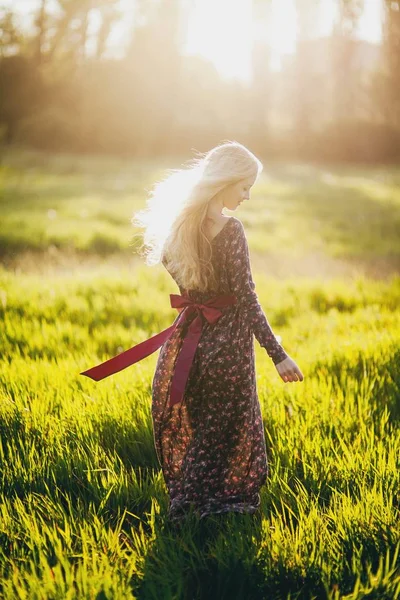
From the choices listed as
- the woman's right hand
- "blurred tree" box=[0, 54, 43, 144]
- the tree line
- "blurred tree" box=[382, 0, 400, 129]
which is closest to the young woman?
the woman's right hand

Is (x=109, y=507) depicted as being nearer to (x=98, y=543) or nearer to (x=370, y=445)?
(x=98, y=543)

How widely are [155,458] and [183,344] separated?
793 mm

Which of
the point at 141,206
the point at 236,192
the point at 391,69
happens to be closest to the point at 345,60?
the point at 391,69

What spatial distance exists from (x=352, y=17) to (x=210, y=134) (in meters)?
11.3

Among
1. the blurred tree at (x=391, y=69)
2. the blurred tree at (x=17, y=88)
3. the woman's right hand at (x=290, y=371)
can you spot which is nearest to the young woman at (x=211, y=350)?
the woman's right hand at (x=290, y=371)

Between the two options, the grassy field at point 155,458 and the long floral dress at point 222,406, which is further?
the long floral dress at point 222,406

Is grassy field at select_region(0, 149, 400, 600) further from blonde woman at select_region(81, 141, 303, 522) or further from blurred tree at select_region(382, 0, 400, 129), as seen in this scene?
blurred tree at select_region(382, 0, 400, 129)

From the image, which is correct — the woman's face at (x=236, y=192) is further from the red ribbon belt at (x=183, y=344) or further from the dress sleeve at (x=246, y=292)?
the red ribbon belt at (x=183, y=344)

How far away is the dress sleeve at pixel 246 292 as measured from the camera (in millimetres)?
2457

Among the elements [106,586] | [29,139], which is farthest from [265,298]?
[29,139]

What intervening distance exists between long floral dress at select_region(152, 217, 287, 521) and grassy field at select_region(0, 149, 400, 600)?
12 centimetres

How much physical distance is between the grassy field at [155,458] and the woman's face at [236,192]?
127 centimetres

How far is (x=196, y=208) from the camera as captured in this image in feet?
8.09

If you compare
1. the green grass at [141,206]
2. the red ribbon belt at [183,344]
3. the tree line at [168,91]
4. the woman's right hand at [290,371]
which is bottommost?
the woman's right hand at [290,371]
